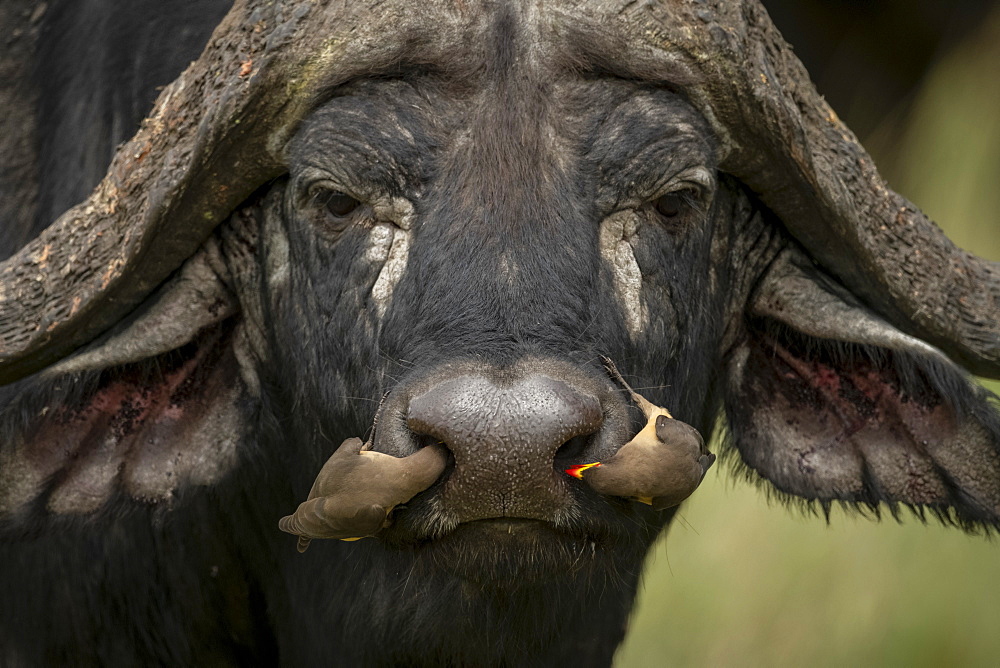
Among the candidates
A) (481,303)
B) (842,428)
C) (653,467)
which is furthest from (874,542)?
(481,303)

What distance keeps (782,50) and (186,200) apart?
4.66 ft

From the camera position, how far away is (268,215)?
3.02 metres

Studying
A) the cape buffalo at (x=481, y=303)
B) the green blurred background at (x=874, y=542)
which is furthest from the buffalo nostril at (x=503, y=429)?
the green blurred background at (x=874, y=542)

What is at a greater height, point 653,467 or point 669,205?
point 669,205

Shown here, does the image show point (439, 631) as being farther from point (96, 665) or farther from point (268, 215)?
point (96, 665)

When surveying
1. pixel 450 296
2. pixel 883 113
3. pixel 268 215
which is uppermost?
pixel 450 296

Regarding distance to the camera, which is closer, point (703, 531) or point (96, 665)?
point (96, 665)

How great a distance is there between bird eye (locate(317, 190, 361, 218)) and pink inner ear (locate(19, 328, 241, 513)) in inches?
22.8

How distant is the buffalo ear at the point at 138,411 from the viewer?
284 centimetres

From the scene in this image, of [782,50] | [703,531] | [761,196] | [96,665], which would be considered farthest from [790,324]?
[703,531]

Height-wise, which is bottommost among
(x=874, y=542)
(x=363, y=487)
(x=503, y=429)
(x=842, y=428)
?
(x=874, y=542)

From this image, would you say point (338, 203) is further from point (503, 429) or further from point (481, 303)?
point (503, 429)

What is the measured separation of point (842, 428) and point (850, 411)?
5cm

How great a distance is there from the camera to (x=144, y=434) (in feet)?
10.0
